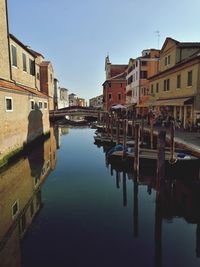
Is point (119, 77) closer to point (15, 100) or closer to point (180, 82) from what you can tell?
point (180, 82)

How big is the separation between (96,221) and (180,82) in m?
15.0

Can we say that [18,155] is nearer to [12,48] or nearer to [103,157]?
[103,157]

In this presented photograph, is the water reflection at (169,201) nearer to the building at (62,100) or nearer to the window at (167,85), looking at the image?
the window at (167,85)

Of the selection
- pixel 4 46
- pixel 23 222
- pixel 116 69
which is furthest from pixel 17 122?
pixel 116 69

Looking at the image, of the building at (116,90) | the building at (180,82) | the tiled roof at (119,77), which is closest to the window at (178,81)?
the building at (180,82)

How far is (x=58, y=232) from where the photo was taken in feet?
19.9

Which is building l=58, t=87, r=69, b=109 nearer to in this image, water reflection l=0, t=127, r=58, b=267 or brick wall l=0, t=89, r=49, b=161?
brick wall l=0, t=89, r=49, b=161

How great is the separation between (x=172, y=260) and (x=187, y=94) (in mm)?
13959

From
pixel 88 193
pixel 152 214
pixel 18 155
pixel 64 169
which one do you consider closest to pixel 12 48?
pixel 18 155

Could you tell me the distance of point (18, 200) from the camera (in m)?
8.19

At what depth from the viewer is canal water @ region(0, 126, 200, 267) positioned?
201 inches

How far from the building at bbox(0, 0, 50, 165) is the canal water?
228cm

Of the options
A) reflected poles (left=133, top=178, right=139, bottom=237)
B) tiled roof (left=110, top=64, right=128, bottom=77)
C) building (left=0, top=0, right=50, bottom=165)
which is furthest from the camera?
tiled roof (left=110, top=64, right=128, bottom=77)

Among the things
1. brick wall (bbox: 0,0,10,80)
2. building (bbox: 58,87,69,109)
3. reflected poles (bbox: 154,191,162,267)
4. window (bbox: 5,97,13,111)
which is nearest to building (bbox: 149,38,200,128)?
reflected poles (bbox: 154,191,162,267)
